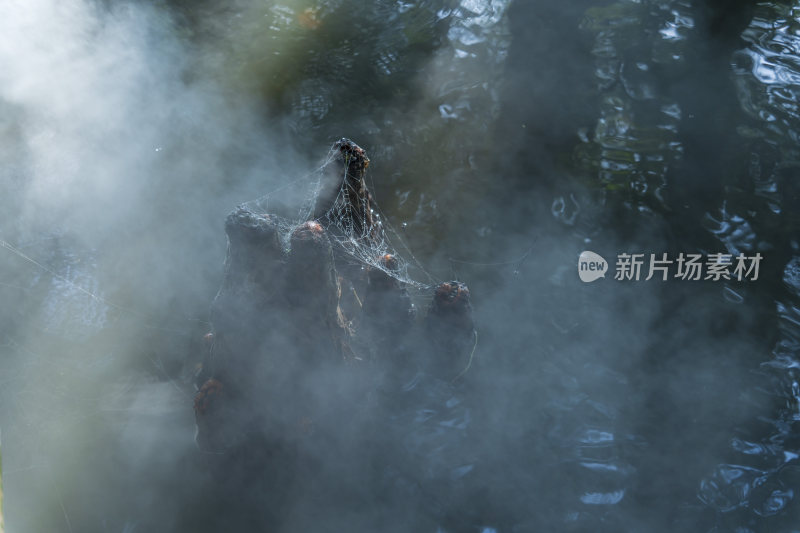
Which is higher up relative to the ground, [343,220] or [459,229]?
[343,220]

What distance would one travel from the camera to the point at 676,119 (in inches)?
211

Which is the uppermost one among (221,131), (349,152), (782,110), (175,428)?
(349,152)

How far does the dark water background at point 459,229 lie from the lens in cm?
318

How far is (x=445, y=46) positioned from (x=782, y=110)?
3.39m

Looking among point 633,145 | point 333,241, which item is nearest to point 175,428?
point 333,241

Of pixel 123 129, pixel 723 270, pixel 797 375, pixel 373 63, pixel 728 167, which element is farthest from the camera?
pixel 373 63

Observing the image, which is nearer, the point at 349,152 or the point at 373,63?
the point at 349,152

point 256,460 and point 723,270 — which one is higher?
point 723,270

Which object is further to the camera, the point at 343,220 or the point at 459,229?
the point at 459,229

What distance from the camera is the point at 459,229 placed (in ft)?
14.6

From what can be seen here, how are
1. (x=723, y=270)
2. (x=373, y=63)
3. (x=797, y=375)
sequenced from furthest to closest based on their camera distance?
(x=373, y=63), (x=723, y=270), (x=797, y=375)

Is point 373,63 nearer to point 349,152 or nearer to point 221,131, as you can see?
point 221,131

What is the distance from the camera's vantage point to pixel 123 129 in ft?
17.2

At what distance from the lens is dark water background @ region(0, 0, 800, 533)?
10.4ft
